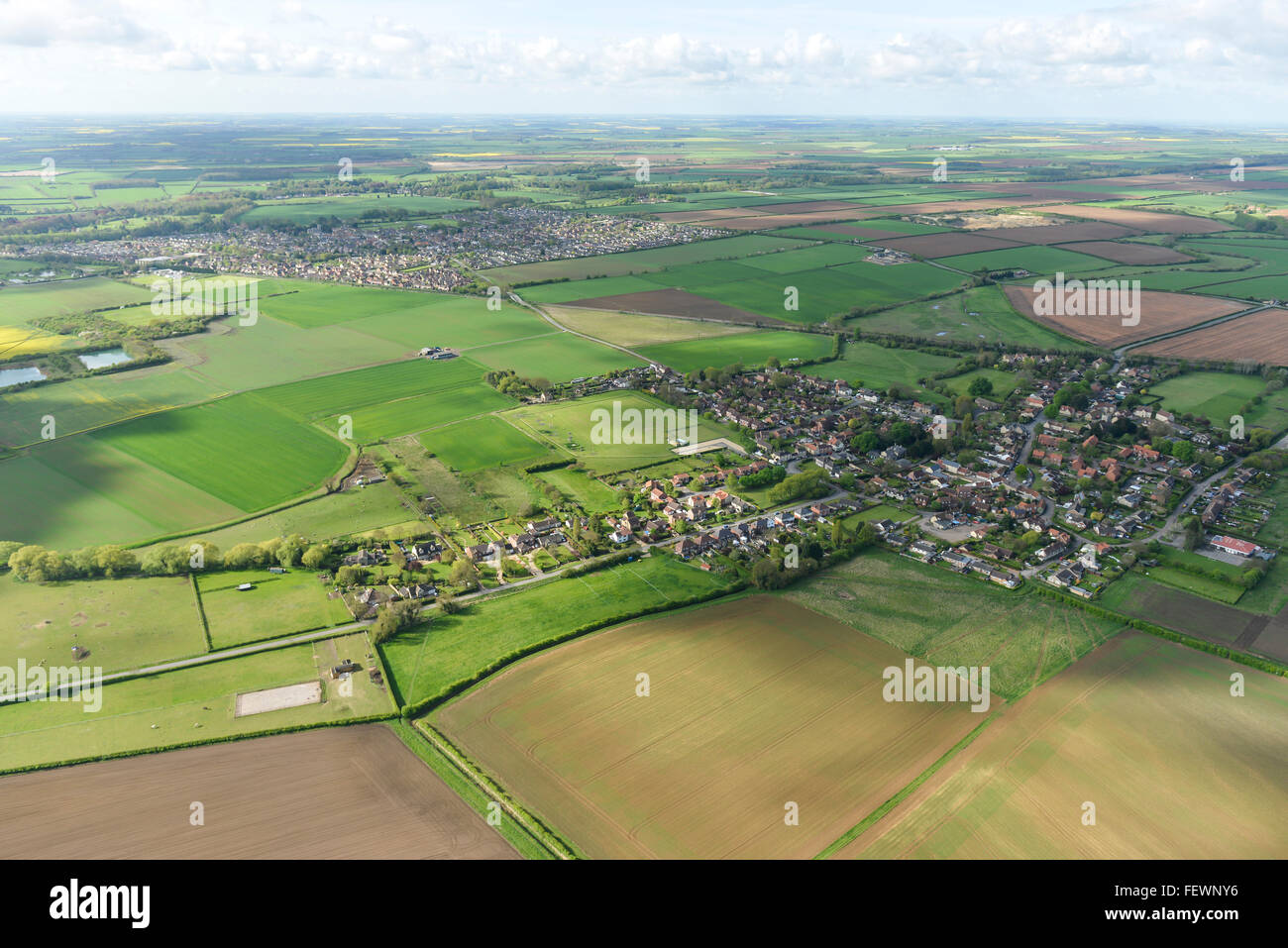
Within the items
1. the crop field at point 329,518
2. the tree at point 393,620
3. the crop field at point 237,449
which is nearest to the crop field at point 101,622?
the crop field at point 329,518

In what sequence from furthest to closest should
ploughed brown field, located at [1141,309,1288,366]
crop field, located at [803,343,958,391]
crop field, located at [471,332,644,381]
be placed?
1. ploughed brown field, located at [1141,309,1288,366]
2. crop field, located at [471,332,644,381]
3. crop field, located at [803,343,958,391]

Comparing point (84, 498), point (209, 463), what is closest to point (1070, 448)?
point (209, 463)

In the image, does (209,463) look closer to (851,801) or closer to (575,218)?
(851,801)

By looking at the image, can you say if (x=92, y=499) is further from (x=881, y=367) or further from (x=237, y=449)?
(x=881, y=367)

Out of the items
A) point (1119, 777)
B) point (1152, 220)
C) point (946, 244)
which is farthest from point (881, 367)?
point (1152, 220)

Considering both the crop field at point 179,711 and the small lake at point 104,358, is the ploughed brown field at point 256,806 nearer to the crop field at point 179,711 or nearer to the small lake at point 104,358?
the crop field at point 179,711

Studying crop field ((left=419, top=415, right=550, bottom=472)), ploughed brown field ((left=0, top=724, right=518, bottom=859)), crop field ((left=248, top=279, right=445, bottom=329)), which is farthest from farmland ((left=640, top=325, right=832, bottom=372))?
ploughed brown field ((left=0, top=724, right=518, bottom=859))

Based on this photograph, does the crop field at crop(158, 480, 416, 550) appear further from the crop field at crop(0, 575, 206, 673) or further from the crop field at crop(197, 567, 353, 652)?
the crop field at crop(0, 575, 206, 673)
